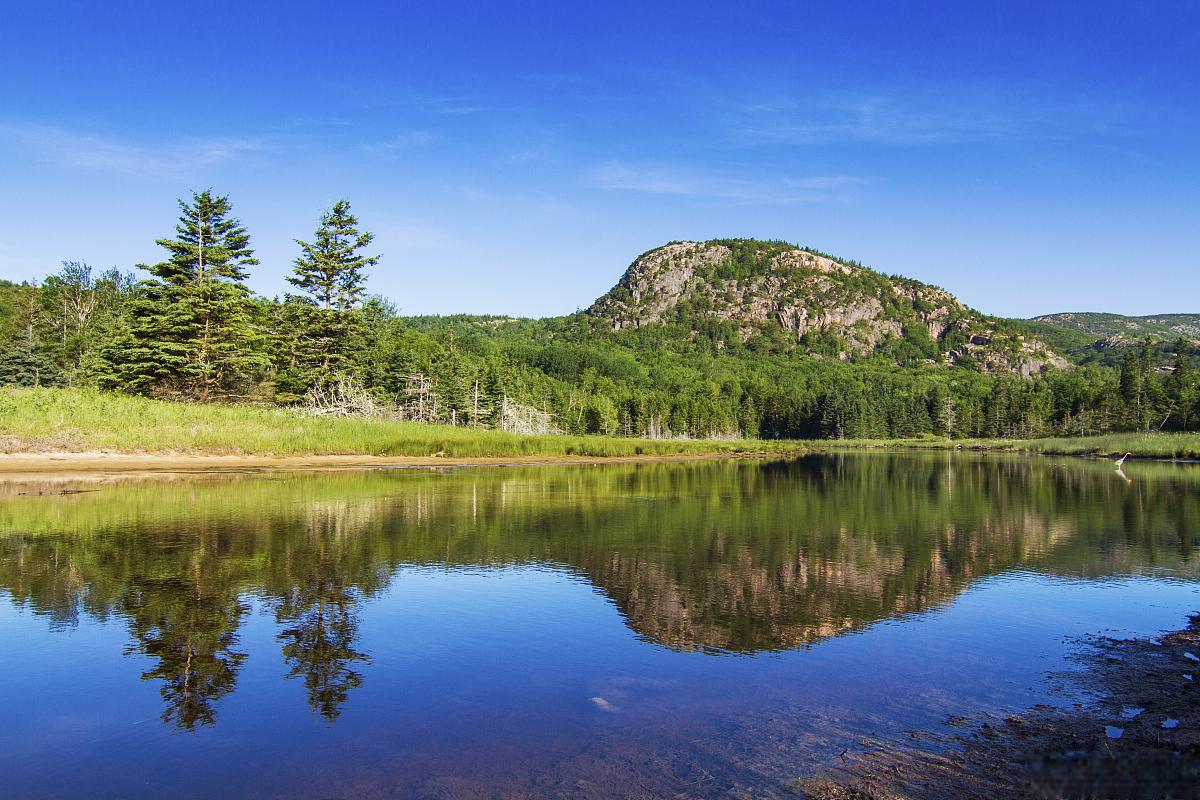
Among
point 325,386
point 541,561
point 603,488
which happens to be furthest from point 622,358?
point 541,561

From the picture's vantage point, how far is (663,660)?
9.26 metres

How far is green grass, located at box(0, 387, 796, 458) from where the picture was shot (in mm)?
31353

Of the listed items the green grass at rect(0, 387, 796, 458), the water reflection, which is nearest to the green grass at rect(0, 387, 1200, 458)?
the green grass at rect(0, 387, 796, 458)

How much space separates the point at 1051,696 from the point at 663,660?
423 centimetres

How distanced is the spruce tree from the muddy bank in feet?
157

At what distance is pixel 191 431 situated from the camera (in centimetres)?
3491

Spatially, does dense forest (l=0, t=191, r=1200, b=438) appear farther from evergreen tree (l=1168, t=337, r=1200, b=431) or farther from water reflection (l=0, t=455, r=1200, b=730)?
water reflection (l=0, t=455, r=1200, b=730)

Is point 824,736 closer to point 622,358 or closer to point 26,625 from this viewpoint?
point 26,625

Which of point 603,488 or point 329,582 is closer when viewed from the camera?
point 329,582

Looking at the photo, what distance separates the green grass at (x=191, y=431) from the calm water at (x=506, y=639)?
12.1 meters

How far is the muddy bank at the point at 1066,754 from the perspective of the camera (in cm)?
470

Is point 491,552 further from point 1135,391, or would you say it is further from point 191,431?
point 1135,391

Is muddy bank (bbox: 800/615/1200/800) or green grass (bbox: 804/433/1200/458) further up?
muddy bank (bbox: 800/615/1200/800)

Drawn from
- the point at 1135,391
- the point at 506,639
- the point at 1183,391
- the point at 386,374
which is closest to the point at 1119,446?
the point at 1183,391
